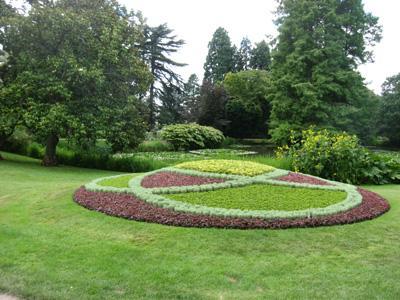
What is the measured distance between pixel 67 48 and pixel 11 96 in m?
2.38

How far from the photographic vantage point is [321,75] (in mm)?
21453

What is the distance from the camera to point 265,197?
5.88 m

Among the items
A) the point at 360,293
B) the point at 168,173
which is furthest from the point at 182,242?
the point at 168,173

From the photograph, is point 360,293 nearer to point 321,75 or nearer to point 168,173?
point 168,173

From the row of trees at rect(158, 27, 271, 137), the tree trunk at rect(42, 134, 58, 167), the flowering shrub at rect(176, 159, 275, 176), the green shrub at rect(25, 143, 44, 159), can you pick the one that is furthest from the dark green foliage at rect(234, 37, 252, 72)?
the flowering shrub at rect(176, 159, 275, 176)

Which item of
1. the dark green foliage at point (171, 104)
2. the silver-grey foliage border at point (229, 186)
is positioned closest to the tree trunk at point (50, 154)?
the silver-grey foliage border at point (229, 186)

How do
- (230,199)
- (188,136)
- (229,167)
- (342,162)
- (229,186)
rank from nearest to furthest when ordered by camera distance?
(230,199) → (229,186) → (229,167) → (342,162) → (188,136)

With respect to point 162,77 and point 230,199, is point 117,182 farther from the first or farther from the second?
point 162,77

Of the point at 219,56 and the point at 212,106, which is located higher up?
the point at 219,56

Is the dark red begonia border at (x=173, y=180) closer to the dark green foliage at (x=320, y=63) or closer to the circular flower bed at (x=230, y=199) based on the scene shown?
the circular flower bed at (x=230, y=199)

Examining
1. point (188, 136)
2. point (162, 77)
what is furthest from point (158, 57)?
point (188, 136)

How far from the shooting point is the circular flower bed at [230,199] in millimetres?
4934

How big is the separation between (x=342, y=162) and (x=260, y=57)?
37.7 metres

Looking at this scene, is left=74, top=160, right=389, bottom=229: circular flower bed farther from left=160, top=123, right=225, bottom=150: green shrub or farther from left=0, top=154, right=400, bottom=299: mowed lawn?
left=160, top=123, right=225, bottom=150: green shrub
